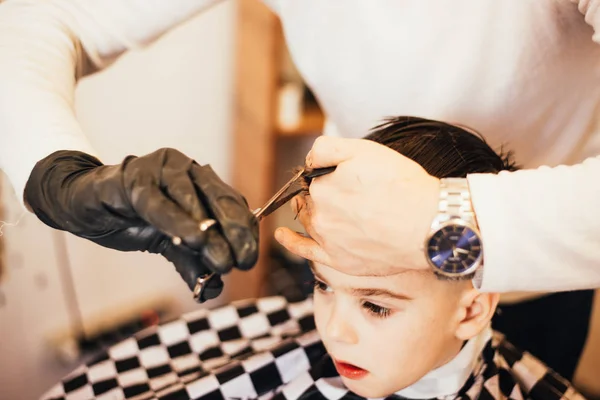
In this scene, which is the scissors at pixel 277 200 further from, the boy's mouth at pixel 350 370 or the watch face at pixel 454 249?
the boy's mouth at pixel 350 370

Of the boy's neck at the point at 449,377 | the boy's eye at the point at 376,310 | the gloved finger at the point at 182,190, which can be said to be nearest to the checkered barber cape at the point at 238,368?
the boy's neck at the point at 449,377

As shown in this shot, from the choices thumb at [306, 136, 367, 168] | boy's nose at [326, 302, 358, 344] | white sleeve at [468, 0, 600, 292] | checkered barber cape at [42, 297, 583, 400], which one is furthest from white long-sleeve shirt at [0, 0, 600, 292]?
checkered barber cape at [42, 297, 583, 400]

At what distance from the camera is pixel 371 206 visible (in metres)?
0.72

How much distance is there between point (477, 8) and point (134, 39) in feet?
2.09

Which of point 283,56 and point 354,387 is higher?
point 283,56

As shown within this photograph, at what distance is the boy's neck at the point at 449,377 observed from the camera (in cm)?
106

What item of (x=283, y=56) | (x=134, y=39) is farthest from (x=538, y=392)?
(x=283, y=56)

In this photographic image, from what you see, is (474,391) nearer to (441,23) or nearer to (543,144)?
(543,144)

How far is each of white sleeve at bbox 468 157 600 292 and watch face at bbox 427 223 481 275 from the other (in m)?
0.02

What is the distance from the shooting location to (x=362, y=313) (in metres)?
0.96

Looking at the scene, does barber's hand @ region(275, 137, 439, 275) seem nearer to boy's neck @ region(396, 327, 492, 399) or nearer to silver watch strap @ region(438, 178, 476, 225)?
silver watch strap @ region(438, 178, 476, 225)

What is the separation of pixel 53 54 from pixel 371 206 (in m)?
0.59

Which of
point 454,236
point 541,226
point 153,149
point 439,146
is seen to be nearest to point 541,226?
point 541,226

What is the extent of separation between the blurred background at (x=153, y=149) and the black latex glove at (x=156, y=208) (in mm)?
442
